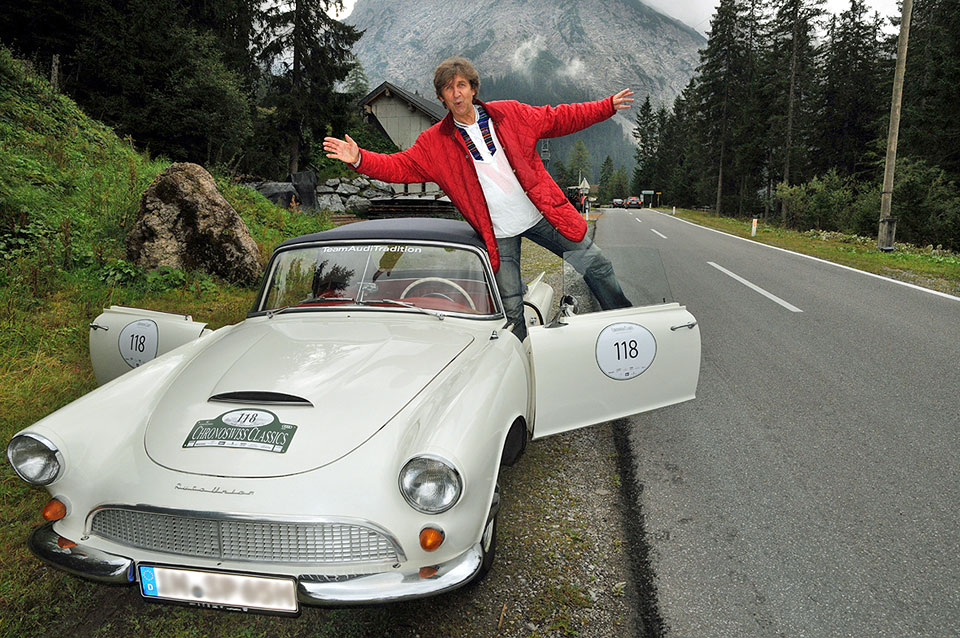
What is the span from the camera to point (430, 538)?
6.06ft

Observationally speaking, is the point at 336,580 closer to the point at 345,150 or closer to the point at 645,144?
the point at 345,150

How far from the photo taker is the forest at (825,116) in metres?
24.5

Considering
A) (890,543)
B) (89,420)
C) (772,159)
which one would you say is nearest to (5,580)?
(89,420)

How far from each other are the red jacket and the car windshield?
1.30 ft

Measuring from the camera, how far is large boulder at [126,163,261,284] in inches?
253

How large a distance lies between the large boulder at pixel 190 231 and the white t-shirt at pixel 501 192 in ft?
14.3

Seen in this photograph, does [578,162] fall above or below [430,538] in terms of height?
above

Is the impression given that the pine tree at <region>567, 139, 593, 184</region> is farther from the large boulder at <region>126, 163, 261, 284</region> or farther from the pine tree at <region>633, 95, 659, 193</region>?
the large boulder at <region>126, 163, 261, 284</region>

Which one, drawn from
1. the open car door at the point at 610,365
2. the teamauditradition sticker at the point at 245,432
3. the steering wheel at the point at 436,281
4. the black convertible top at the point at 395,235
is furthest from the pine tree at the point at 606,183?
the teamauditradition sticker at the point at 245,432

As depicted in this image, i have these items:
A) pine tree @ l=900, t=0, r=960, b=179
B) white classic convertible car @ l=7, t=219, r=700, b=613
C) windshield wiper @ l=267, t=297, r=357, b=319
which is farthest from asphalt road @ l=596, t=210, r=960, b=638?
pine tree @ l=900, t=0, r=960, b=179

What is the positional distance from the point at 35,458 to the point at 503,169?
114 inches

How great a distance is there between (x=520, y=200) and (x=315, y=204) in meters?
17.0

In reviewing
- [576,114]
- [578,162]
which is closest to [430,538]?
[576,114]

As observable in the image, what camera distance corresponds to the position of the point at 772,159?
43.3 metres
